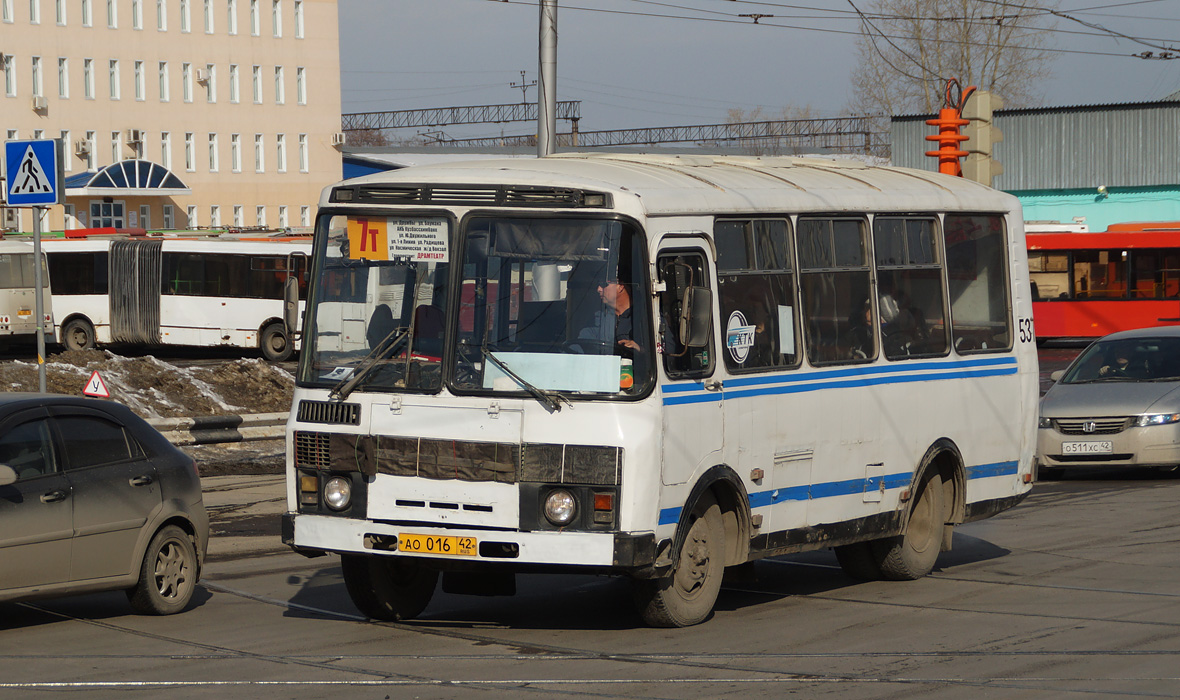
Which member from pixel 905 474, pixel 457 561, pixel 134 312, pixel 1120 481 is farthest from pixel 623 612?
pixel 134 312

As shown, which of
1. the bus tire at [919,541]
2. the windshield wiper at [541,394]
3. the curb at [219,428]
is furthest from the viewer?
the curb at [219,428]

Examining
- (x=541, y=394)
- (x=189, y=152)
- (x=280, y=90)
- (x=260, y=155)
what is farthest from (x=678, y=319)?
(x=280, y=90)

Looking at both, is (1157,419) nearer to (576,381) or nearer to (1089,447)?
(1089,447)

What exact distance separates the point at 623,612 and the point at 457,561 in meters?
1.67

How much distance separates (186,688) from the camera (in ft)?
25.1

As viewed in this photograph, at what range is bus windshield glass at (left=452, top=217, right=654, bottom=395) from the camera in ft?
28.6

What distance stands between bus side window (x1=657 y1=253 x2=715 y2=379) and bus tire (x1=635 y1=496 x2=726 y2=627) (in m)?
0.83

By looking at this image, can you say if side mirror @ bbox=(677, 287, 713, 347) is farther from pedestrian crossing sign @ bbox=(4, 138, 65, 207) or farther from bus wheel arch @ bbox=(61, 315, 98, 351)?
bus wheel arch @ bbox=(61, 315, 98, 351)

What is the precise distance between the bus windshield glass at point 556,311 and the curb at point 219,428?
10.5 m

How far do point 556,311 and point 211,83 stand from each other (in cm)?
7945

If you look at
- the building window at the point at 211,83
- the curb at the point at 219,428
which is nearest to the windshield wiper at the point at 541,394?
the curb at the point at 219,428

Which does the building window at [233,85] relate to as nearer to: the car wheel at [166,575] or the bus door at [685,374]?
the car wheel at [166,575]

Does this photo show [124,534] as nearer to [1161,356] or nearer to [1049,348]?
[1161,356]

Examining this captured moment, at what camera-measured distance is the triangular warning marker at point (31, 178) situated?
14367 mm
